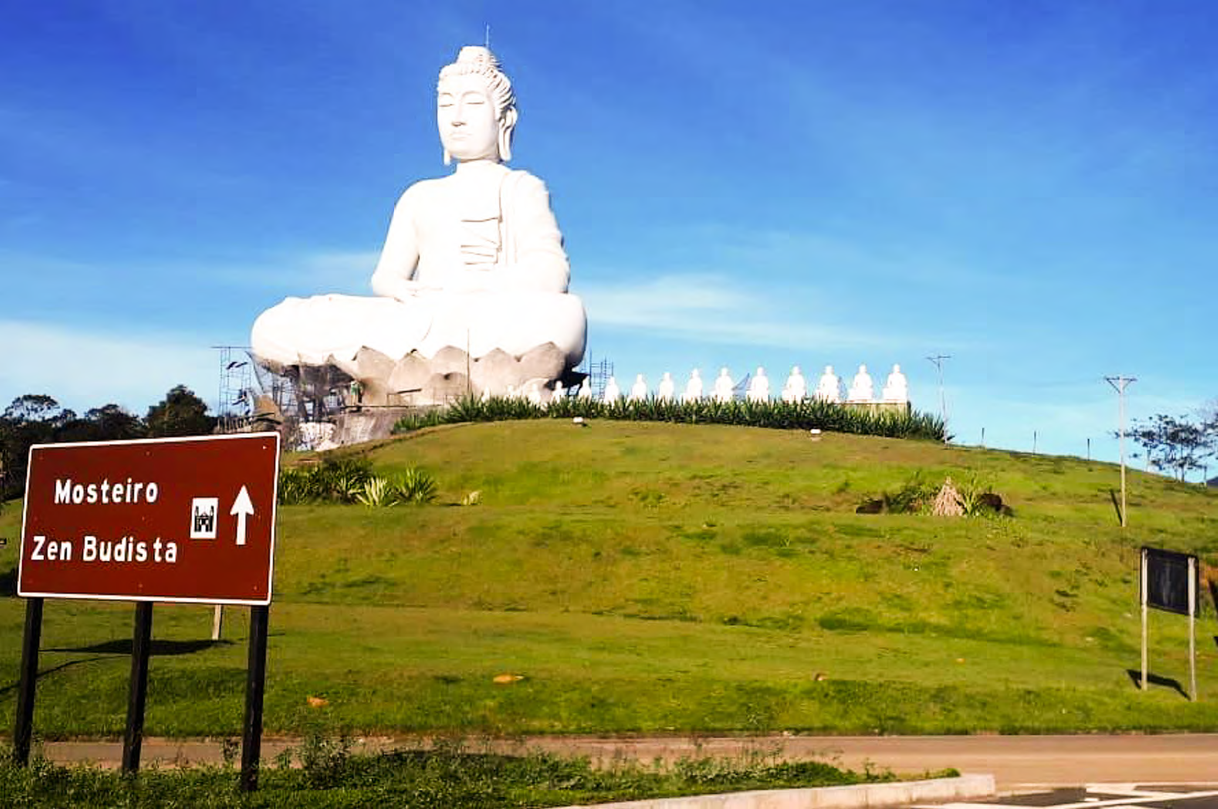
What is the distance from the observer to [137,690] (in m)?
9.12

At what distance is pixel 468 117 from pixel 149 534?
150 feet

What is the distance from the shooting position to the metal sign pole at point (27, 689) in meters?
9.26

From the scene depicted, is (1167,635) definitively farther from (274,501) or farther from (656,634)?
(274,501)

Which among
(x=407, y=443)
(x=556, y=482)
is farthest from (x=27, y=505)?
(x=407, y=443)

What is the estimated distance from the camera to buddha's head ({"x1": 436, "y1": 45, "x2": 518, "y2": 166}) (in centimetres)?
5325

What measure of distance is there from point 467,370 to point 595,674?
3628cm

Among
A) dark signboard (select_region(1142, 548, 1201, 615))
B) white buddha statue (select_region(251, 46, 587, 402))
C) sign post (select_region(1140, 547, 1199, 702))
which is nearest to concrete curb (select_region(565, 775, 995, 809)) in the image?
sign post (select_region(1140, 547, 1199, 702))

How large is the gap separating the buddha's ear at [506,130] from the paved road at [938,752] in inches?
1684

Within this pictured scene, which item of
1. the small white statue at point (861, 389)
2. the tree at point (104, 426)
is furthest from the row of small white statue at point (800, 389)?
the tree at point (104, 426)

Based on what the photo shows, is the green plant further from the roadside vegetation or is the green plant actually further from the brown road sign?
the brown road sign

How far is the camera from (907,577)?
75.1 ft

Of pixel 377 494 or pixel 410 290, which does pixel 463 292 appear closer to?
pixel 410 290

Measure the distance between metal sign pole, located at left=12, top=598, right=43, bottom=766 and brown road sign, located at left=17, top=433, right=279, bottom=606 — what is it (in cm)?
24

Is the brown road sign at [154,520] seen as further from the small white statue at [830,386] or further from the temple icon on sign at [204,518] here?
the small white statue at [830,386]
